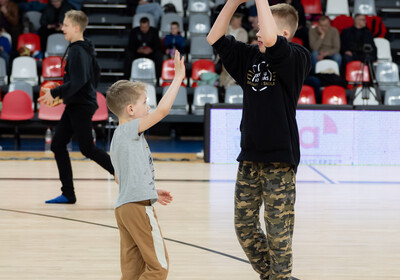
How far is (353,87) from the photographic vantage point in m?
12.0

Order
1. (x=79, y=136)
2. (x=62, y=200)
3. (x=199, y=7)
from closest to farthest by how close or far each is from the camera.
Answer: (x=79, y=136) → (x=62, y=200) → (x=199, y=7)

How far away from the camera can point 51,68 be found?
1188cm

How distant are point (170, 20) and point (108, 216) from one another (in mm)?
7962

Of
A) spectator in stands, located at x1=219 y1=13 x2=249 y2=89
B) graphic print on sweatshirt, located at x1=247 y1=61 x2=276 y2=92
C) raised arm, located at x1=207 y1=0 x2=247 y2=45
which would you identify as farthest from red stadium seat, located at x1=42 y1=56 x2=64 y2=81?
graphic print on sweatshirt, located at x1=247 y1=61 x2=276 y2=92

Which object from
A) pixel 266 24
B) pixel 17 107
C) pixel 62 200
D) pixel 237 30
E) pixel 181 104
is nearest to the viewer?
pixel 266 24

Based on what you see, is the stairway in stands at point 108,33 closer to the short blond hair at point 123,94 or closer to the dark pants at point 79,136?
the dark pants at point 79,136

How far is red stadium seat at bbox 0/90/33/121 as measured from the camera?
10.4 m

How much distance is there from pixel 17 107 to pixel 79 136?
505 centimetres

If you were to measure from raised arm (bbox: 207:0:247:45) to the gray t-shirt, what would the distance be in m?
0.61

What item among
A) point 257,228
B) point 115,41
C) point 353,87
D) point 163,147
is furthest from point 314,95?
point 257,228

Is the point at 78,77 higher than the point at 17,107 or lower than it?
higher

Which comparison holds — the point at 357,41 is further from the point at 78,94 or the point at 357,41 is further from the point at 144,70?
the point at 78,94

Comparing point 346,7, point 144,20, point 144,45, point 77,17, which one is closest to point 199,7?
point 144,20

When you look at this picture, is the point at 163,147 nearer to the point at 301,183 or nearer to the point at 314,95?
the point at 314,95
